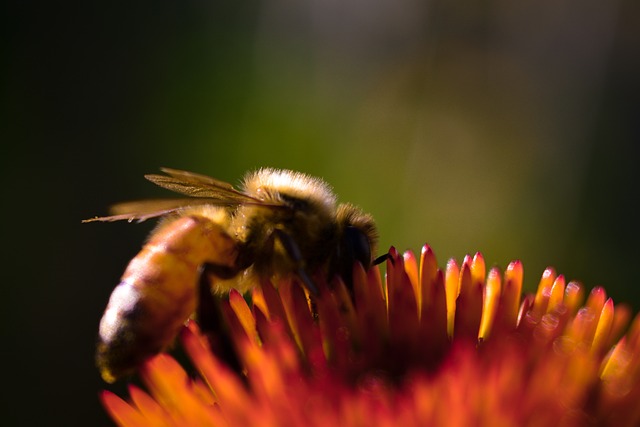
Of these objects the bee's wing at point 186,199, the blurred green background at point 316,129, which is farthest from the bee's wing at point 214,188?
the blurred green background at point 316,129

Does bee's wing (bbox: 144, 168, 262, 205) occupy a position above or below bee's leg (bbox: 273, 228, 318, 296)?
above

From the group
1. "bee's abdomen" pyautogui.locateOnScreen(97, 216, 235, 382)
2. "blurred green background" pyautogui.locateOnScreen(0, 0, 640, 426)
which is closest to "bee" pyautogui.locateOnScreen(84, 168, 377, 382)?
"bee's abdomen" pyautogui.locateOnScreen(97, 216, 235, 382)

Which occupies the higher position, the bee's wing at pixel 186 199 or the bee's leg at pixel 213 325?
the bee's wing at pixel 186 199

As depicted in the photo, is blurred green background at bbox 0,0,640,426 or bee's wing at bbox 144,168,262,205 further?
blurred green background at bbox 0,0,640,426

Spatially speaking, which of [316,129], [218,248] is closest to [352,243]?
[218,248]

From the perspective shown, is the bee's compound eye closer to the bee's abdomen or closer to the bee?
the bee

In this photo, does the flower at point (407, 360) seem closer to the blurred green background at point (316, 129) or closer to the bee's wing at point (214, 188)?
the bee's wing at point (214, 188)
